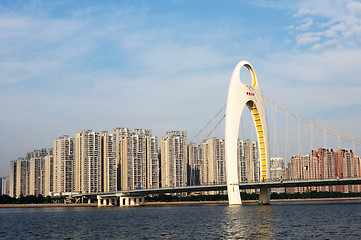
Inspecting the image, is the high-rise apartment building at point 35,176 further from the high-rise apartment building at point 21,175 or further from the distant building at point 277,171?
the distant building at point 277,171

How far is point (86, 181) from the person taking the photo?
132 metres

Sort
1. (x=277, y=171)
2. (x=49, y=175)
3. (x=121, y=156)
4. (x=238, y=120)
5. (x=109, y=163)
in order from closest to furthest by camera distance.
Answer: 1. (x=238, y=120)
2. (x=109, y=163)
3. (x=121, y=156)
4. (x=49, y=175)
5. (x=277, y=171)

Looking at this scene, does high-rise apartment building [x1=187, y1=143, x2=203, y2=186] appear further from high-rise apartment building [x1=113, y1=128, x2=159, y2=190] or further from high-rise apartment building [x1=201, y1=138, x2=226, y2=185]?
high-rise apartment building [x1=113, y1=128, x2=159, y2=190]

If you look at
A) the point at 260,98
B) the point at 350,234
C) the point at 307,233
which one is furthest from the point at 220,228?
the point at 260,98

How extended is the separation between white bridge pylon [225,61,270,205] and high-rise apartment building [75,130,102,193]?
70.2m

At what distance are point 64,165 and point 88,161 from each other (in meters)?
11.0

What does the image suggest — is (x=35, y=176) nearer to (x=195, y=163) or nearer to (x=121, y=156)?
(x=121, y=156)

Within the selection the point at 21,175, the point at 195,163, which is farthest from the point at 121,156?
the point at 21,175

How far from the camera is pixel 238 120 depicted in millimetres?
68062

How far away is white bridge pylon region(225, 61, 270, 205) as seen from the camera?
6625 cm

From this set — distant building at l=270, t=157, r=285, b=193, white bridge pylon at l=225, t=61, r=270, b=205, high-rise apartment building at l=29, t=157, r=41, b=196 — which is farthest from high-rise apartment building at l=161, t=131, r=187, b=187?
white bridge pylon at l=225, t=61, r=270, b=205

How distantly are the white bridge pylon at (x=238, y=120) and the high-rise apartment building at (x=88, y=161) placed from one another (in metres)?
70.2

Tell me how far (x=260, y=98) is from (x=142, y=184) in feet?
231

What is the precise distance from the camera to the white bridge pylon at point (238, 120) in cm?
6625
